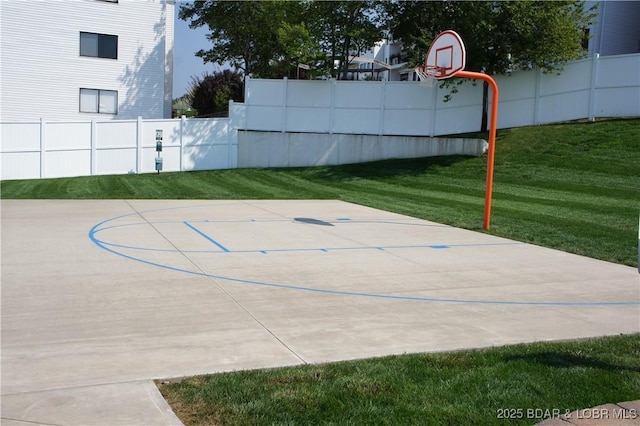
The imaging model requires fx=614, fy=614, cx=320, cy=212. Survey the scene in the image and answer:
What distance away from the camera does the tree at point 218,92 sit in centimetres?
4316

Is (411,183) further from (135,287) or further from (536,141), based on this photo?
(135,287)

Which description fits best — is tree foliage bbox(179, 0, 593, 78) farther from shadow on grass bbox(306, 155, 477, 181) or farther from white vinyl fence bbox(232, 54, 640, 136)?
shadow on grass bbox(306, 155, 477, 181)

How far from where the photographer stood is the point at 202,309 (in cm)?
693

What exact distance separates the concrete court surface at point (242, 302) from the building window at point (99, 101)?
792 inches

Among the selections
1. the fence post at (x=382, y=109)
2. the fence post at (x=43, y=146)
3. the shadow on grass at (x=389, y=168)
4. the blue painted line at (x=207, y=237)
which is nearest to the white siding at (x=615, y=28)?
the fence post at (x=382, y=109)

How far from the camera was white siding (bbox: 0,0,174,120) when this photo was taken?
29.8 meters

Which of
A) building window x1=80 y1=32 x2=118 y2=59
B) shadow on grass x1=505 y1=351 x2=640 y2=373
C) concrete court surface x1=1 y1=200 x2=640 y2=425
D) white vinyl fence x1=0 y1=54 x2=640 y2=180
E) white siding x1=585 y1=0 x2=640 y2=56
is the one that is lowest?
concrete court surface x1=1 y1=200 x2=640 y2=425

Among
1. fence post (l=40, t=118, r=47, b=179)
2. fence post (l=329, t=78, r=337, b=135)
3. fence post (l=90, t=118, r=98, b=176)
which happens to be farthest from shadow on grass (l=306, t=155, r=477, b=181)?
fence post (l=40, t=118, r=47, b=179)

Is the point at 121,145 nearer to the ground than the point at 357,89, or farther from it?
nearer to the ground

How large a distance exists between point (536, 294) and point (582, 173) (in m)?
14.2

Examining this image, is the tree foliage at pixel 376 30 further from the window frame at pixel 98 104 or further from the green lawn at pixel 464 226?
the window frame at pixel 98 104

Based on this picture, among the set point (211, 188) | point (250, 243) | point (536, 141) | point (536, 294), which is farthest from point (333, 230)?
point (536, 141)

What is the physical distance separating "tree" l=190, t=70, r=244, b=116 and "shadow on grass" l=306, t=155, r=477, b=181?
16.9 meters

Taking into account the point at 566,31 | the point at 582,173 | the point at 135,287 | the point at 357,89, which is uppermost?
the point at 566,31
